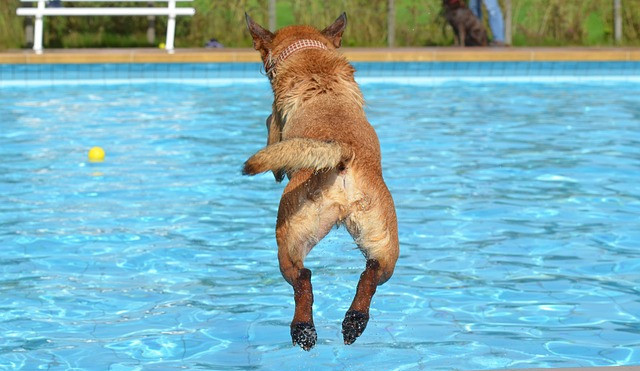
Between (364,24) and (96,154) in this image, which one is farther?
(364,24)

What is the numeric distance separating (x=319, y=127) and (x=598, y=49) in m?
13.0

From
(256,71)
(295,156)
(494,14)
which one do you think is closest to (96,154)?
(295,156)

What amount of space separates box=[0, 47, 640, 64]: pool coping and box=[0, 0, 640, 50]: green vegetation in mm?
1373

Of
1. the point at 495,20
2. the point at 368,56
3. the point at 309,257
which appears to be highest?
the point at 495,20

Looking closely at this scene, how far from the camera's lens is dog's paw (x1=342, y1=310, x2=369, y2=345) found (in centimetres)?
391

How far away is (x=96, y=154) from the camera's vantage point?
9430 millimetres

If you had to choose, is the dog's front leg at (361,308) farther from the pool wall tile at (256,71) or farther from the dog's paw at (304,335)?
the pool wall tile at (256,71)

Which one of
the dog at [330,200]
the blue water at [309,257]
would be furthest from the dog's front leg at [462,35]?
the dog at [330,200]


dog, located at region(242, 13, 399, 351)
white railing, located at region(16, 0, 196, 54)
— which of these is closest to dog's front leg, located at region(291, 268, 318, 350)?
dog, located at region(242, 13, 399, 351)

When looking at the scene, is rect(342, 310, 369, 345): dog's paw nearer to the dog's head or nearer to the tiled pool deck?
the dog's head

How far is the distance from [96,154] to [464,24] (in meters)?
8.60

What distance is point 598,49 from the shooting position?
16266 mm

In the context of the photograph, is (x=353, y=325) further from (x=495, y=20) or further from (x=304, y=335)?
(x=495, y=20)

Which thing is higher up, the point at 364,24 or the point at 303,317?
the point at 364,24
